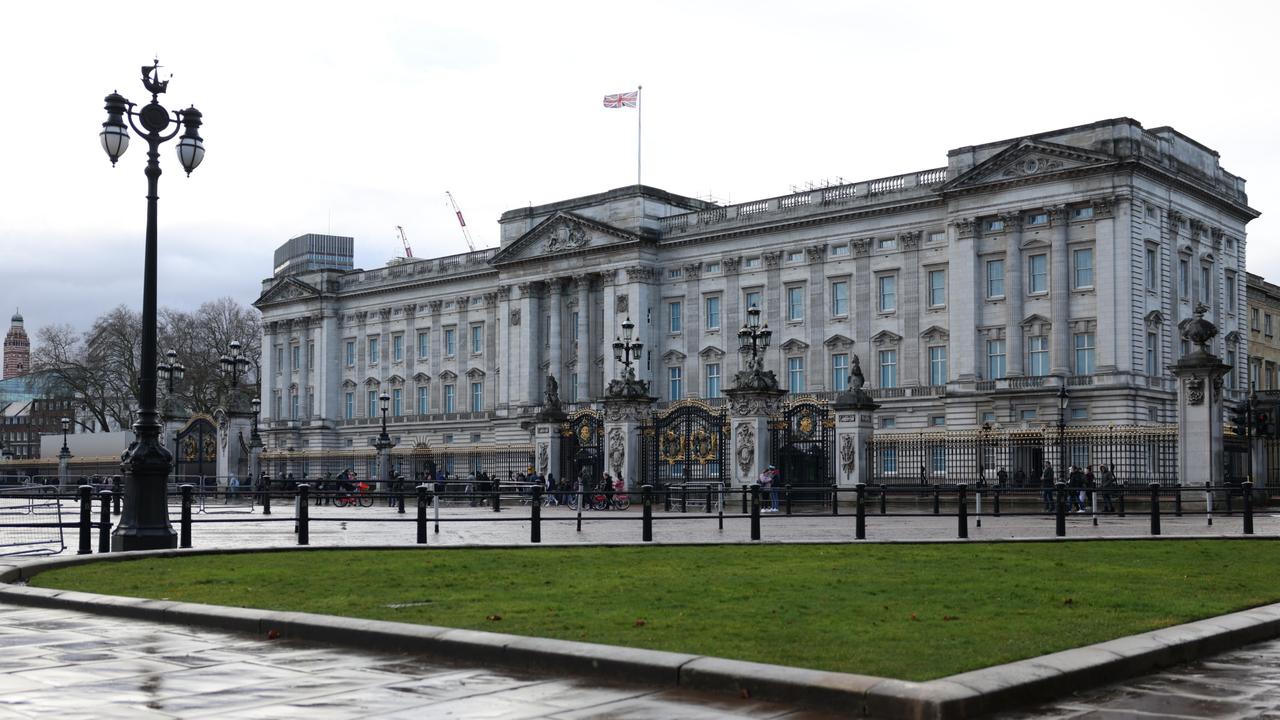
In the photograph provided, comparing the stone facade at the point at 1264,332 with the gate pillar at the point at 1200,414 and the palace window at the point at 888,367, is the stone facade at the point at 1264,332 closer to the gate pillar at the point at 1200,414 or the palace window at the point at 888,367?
the palace window at the point at 888,367

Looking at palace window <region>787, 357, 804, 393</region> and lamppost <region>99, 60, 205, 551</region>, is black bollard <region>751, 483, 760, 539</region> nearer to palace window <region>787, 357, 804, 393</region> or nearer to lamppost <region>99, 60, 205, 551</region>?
lamppost <region>99, 60, 205, 551</region>

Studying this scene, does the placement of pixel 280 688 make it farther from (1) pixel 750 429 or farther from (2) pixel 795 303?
(2) pixel 795 303

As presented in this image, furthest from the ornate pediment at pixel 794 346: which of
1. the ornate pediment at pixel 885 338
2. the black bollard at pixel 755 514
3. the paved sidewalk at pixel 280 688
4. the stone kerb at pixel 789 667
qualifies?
the paved sidewalk at pixel 280 688

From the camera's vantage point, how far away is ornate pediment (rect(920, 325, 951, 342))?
70125 mm

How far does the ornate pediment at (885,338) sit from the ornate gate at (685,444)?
90.4 ft

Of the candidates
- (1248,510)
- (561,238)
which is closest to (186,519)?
(1248,510)

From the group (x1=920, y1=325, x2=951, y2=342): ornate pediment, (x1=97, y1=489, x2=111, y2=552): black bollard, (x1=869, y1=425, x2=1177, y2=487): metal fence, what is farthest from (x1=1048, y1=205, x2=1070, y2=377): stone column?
(x1=97, y1=489, x2=111, y2=552): black bollard

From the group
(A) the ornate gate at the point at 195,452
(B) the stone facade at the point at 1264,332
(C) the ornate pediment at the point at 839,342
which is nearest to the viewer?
(A) the ornate gate at the point at 195,452

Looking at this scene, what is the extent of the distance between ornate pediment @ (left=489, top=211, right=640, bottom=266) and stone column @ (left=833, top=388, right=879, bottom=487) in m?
40.2

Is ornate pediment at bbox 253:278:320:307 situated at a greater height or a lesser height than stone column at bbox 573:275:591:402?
greater

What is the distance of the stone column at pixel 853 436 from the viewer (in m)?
41.9

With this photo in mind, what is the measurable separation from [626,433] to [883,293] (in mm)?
30511

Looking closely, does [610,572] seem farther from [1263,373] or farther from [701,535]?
[1263,373]

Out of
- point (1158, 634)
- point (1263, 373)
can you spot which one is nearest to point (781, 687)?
point (1158, 634)
